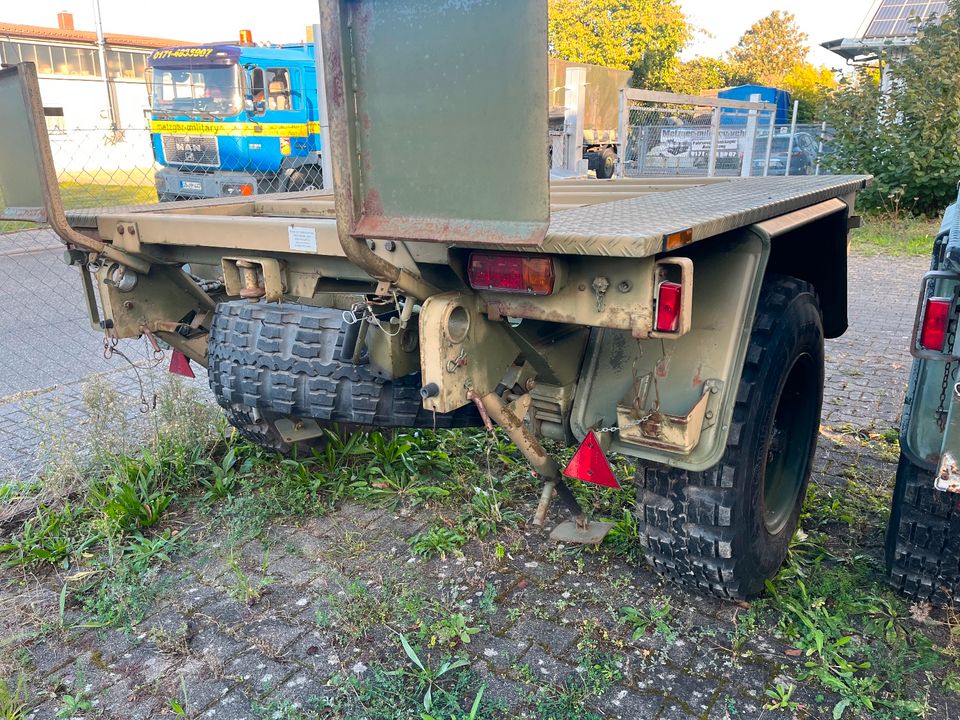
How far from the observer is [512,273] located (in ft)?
6.76

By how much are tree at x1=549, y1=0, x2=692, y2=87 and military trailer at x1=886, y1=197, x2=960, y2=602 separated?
137 ft

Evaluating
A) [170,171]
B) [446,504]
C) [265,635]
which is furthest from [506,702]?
[170,171]

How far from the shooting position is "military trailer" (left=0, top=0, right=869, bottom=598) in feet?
5.89

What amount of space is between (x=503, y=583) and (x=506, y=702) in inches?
25.1

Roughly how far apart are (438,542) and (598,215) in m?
1.54

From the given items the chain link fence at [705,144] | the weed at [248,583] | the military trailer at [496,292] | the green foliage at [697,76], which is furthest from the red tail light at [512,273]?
the green foliage at [697,76]

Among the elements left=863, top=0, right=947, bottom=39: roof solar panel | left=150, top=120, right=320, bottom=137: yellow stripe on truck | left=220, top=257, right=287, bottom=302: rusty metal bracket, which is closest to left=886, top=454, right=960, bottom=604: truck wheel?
left=220, top=257, right=287, bottom=302: rusty metal bracket

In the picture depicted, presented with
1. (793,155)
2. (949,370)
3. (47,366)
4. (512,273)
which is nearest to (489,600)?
(512,273)

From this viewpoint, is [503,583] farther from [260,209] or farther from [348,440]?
[260,209]

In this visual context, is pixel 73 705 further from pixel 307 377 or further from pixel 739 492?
pixel 739 492

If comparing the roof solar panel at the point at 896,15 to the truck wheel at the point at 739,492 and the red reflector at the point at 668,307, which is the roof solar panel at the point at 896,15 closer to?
the truck wheel at the point at 739,492

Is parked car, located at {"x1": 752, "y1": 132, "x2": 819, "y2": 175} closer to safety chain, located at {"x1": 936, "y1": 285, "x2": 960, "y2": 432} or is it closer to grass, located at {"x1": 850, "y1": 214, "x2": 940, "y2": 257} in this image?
grass, located at {"x1": 850, "y1": 214, "x2": 940, "y2": 257}

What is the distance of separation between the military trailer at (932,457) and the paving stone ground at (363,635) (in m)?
0.47

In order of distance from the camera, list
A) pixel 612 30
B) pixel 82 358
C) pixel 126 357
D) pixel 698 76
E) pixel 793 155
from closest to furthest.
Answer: pixel 126 357, pixel 82 358, pixel 793 155, pixel 612 30, pixel 698 76
